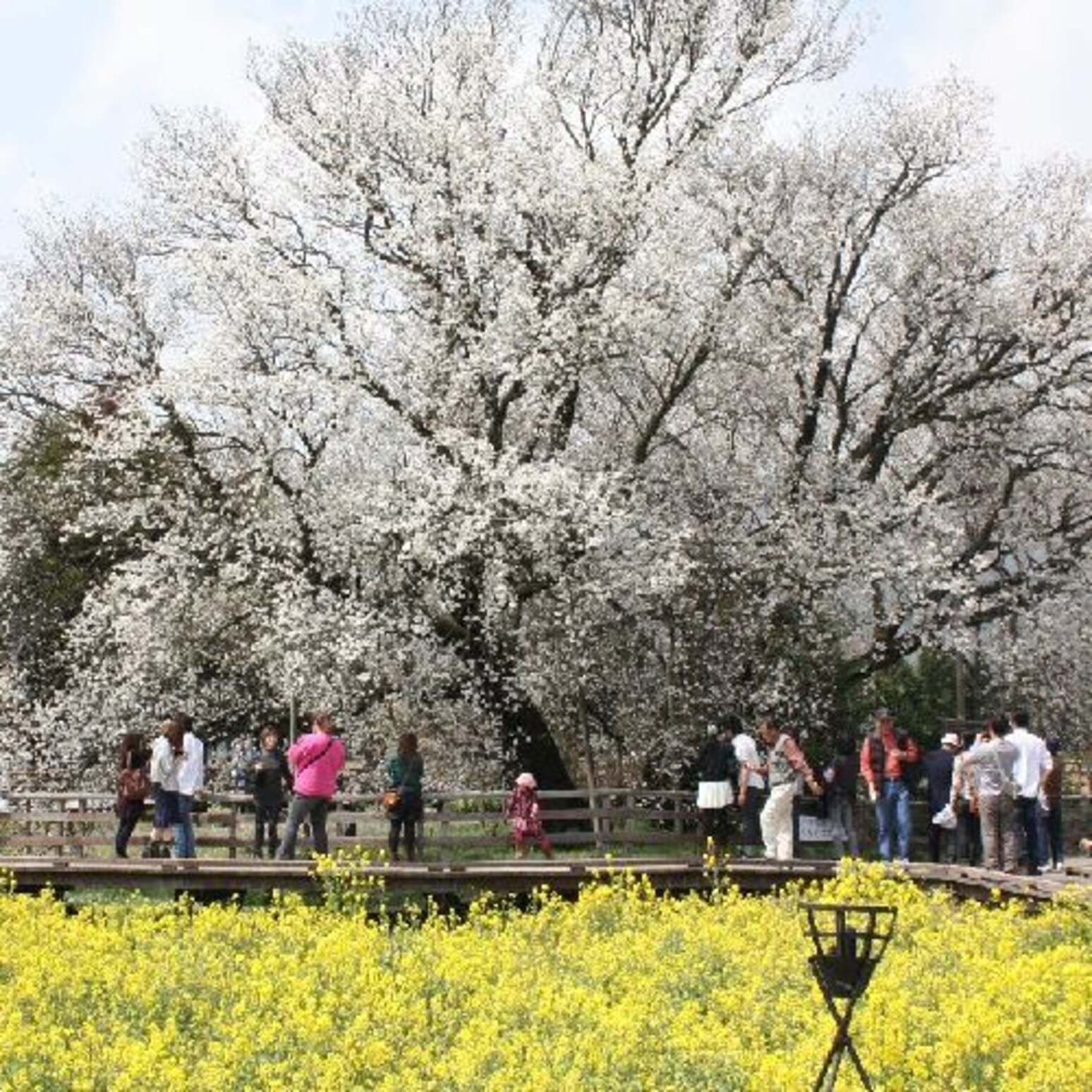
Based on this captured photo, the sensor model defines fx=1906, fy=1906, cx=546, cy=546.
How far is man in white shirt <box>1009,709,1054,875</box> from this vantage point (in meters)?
20.4

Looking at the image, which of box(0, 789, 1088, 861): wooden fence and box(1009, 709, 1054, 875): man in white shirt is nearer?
box(1009, 709, 1054, 875): man in white shirt

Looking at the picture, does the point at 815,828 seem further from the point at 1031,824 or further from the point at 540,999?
the point at 540,999

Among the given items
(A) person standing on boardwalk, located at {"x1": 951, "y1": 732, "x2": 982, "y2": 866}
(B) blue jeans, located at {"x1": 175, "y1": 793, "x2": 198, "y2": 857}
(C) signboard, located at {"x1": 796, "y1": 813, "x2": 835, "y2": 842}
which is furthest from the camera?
(C) signboard, located at {"x1": 796, "y1": 813, "x2": 835, "y2": 842}

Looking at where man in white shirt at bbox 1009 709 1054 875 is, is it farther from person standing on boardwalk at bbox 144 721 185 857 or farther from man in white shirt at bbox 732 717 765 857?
person standing on boardwalk at bbox 144 721 185 857

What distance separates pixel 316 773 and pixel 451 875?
7.97ft

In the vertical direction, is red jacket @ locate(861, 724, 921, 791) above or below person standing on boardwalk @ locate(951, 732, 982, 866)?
above

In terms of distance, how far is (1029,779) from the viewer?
2038cm

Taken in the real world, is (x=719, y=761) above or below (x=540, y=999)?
above

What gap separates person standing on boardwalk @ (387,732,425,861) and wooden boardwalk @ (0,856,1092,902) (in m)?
3.03

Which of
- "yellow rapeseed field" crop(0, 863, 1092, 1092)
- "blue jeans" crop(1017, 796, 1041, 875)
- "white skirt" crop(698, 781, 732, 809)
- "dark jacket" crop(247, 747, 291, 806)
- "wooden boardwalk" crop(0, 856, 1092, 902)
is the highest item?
"dark jacket" crop(247, 747, 291, 806)

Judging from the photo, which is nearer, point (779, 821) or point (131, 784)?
point (779, 821)

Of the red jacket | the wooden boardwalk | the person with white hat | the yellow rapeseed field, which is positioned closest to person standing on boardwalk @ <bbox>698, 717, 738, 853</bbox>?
the red jacket

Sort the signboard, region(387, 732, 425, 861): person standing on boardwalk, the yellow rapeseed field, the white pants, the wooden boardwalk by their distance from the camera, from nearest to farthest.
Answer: the yellow rapeseed field
the wooden boardwalk
the white pants
the signboard
region(387, 732, 425, 861): person standing on boardwalk

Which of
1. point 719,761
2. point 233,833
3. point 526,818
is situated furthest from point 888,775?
point 233,833
